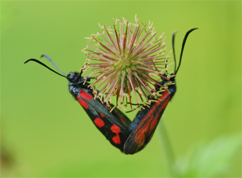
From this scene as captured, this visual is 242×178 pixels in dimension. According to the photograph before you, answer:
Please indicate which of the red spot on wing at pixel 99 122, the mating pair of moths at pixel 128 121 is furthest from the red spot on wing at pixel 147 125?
the red spot on wing at pixel 99 122

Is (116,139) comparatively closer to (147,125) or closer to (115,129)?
(115,129)

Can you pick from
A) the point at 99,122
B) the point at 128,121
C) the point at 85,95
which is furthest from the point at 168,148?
the point at 85,95

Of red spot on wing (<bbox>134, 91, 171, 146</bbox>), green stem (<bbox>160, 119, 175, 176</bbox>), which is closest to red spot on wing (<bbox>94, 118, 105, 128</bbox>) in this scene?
red spot on wing (<bbox>134, 91, 171, 146</bbox>)

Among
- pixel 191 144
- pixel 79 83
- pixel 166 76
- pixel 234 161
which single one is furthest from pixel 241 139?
pixel 79 83

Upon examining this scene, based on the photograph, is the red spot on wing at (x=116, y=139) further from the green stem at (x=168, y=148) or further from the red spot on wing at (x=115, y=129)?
the green stem at (x=168, y=148)

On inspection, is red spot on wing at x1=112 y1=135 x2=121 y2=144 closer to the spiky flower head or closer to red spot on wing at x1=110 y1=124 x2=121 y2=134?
red spot on wing at x1=110 y1=124 x2=121 y2=134

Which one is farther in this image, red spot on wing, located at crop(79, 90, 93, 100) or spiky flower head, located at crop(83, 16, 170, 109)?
red spot on wing, located at crop(79, 90, 93, 100)

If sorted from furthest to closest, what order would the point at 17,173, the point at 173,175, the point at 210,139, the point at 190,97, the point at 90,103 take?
the point at 190,97, the point at 210,139, the point at 17,173, the point at 173,175, the point at 90,103

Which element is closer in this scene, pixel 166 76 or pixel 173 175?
pixel 166 76

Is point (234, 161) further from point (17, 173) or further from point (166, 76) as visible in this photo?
point (17, 173)
